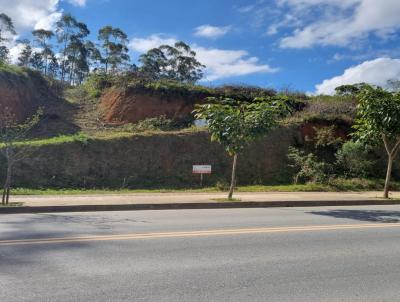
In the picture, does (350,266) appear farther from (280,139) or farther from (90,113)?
(90,113)

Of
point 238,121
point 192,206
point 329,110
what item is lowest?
point 192,206

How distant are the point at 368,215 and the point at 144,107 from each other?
20186mm

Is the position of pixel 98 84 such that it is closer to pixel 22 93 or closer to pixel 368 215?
pixel 22 93

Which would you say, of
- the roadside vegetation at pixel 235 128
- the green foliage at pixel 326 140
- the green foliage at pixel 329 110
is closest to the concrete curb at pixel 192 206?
the roadside vegetation at pixel 235 128

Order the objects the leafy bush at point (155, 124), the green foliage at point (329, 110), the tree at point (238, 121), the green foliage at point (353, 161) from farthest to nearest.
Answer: the green foliage at point (329, 110) < the leafy bush at point (155, 124) < the green foliage at point (353, 161) < the tree at point (238, 121)

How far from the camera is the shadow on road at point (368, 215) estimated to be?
456 inches

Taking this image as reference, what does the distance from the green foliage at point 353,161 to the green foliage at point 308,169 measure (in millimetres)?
944

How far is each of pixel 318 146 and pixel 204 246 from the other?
1968 cm

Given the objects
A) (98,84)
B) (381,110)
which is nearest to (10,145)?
(381,110)

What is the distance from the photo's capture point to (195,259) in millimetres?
6609

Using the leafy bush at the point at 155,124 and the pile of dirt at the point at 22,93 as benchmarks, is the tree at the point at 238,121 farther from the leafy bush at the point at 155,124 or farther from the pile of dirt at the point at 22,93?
the pile of dirt at the point at 22,93

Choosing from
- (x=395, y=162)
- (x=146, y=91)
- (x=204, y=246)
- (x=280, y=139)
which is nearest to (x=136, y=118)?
(x=146, y=91)

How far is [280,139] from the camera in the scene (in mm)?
A: 25766

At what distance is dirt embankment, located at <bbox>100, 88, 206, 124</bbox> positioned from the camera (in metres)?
30.0
